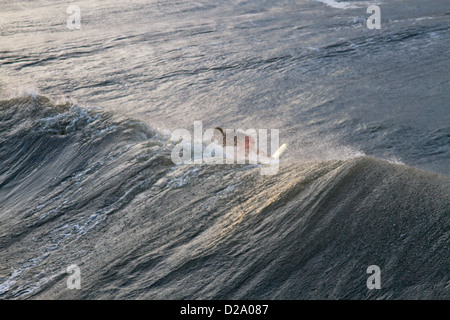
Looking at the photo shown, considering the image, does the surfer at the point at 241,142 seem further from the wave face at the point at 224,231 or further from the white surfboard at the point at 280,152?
the wave face at the point at 224,231

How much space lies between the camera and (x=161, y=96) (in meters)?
8.25

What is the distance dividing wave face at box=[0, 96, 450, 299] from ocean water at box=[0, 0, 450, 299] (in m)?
0.01

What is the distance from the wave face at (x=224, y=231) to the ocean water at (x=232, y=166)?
0.05 feet

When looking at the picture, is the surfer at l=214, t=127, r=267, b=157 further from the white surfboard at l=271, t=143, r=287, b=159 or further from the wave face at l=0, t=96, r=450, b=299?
the wave face at l=0, t=96, r=450, b=299

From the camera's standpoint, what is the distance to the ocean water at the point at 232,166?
361 cm

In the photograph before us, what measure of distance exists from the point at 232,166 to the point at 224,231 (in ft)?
3.92

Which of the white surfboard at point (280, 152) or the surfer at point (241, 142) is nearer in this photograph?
the white surfboard at point (280, 152)

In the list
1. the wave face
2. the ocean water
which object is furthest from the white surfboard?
the wave face

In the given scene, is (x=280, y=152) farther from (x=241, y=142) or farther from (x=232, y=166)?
(x=241, y=142)

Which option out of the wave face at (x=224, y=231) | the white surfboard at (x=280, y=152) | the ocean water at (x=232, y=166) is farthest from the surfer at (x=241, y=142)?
the wave face at (x=224, y=231)

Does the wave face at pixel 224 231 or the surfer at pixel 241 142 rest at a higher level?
the surfer at pixel 241 142

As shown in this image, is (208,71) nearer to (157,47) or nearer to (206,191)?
(157,47)

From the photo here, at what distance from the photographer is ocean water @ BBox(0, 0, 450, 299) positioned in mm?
3608
